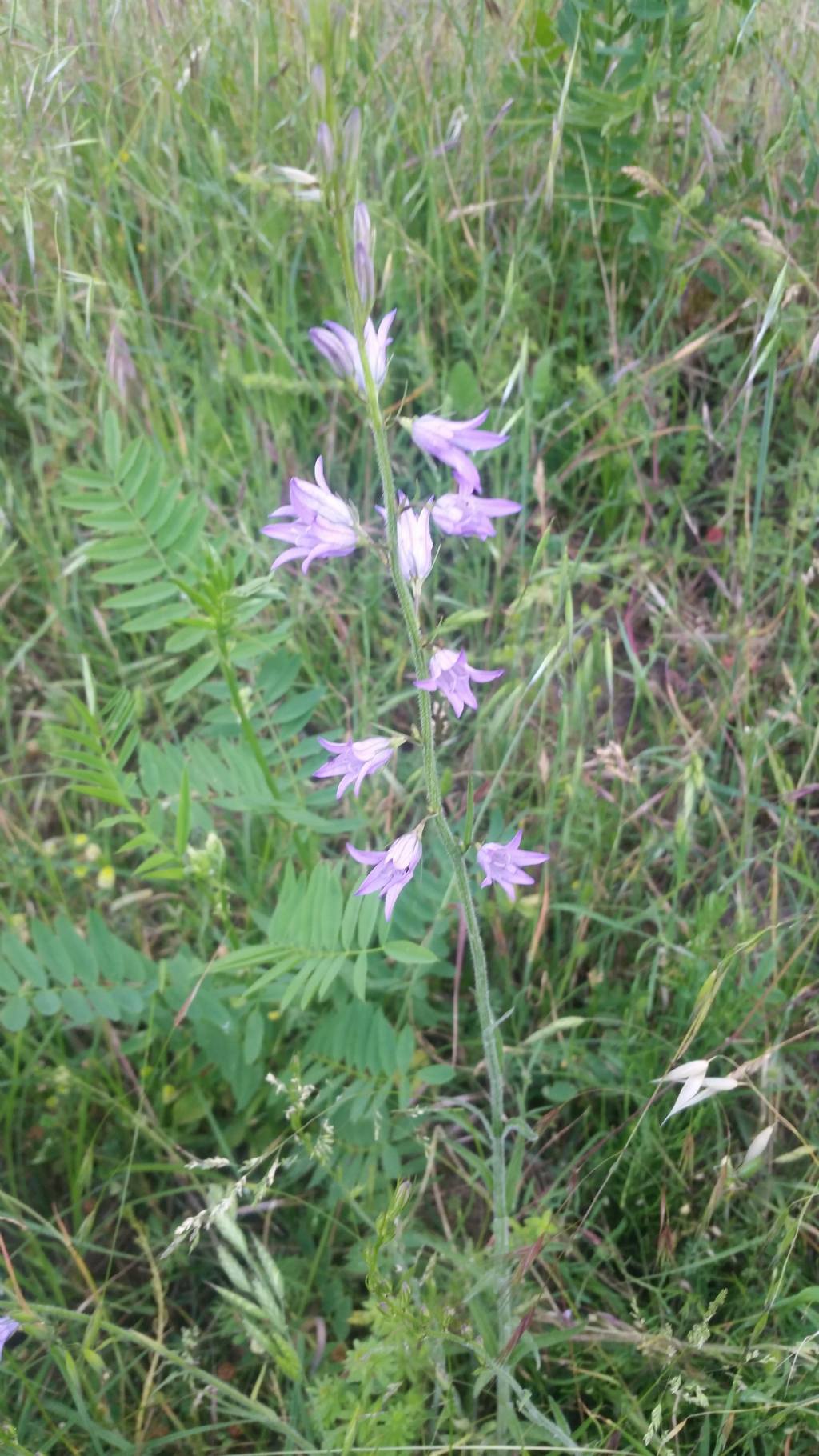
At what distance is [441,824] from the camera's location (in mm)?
1344

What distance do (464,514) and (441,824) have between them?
1.23ft

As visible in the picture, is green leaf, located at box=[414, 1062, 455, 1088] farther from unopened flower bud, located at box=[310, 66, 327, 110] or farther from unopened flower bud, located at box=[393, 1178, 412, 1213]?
unopened flower bud, located at box=[310, 66, 327, 110]

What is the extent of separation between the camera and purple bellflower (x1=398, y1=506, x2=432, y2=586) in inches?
51.7

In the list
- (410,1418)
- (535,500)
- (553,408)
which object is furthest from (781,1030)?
(553,408)

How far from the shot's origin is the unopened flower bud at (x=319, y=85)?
43.3 inches

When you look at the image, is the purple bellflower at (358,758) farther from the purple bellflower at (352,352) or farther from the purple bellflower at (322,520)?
the purple bellflower at (352,352)

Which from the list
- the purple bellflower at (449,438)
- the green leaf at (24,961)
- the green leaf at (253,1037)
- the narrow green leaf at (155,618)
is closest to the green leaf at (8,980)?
the green leaf at (24,961)

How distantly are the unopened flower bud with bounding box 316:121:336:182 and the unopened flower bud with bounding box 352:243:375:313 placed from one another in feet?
0.24

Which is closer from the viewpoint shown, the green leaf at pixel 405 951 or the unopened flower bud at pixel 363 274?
the unopened flower bud at pixel 363 274

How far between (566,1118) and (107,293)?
2.18 m

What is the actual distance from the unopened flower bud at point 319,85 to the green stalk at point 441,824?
0.10 m

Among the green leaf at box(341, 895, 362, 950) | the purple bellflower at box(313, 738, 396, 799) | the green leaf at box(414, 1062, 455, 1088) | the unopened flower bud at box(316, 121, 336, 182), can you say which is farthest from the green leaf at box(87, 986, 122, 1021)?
the unopened flower bud at box(316, 121, 336, 182)

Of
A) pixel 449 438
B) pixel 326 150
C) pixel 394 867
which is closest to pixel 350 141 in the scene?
pixel 326 150

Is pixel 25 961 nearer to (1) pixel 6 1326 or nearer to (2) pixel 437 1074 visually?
(1) pixel 6 1326
